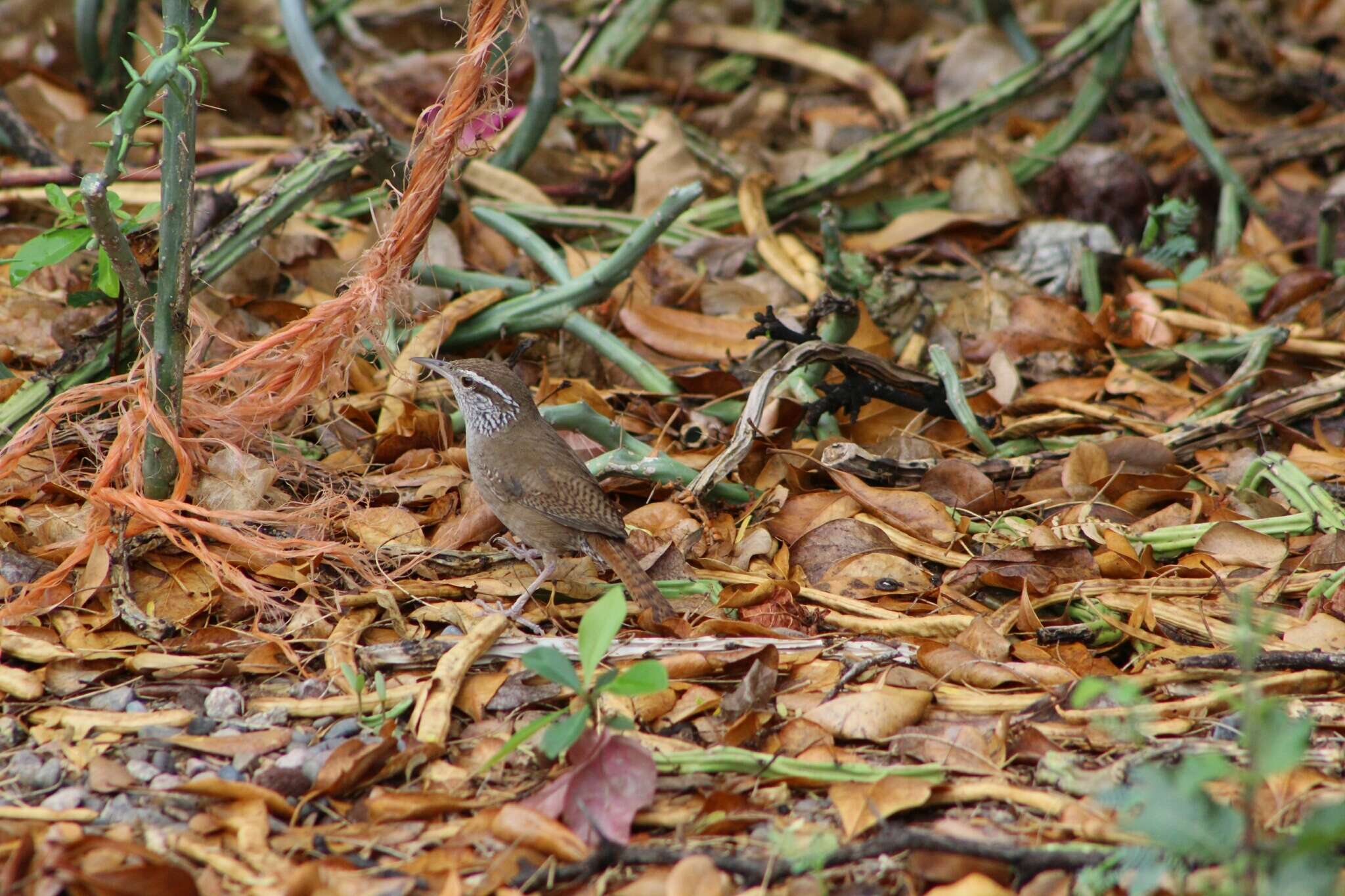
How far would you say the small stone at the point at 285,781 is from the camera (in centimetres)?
282

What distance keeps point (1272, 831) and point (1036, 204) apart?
4286 millimetres

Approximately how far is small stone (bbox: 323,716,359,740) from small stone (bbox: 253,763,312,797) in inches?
A: 7.6

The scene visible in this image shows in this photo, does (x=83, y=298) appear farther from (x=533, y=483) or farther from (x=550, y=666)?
(x=550, y=666)

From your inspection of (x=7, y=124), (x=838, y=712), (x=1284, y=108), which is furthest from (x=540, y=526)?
(x=1284, y=108)

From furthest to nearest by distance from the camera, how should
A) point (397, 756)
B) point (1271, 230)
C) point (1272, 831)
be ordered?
1. point (1271, 230)
2. point (397, 756)
3. point (1272, 831)

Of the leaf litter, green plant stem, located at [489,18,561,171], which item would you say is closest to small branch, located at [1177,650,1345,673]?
the leaf litter

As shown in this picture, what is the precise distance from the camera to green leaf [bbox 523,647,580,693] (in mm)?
2713

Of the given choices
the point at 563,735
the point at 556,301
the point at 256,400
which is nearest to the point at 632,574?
the point at 563,735

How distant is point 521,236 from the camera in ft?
16.5

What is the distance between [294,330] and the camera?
11.8ft

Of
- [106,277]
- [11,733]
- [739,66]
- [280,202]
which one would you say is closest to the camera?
[11,733]

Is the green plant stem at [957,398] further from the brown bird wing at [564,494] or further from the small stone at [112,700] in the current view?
the small stone at [112,700]

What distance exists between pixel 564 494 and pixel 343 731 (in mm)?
1097

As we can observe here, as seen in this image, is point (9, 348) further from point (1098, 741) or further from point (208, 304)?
point (1098, 741)
